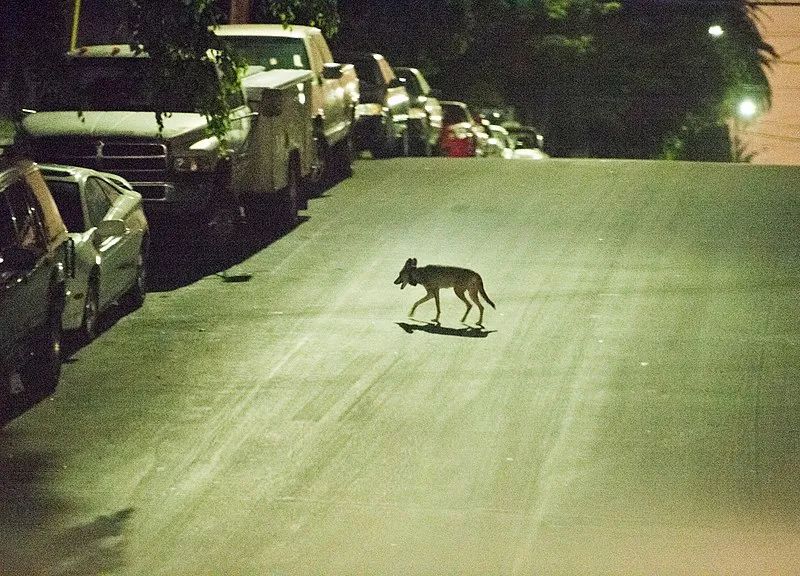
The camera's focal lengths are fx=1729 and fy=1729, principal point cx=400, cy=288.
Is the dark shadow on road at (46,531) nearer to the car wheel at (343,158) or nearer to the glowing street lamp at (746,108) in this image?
the car wheel at (343,158)

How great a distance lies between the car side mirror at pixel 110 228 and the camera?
14.2m

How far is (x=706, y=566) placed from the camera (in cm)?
854

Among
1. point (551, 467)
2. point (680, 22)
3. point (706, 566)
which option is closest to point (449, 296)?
point (551, 467)

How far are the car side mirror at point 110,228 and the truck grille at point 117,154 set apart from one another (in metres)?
4.11

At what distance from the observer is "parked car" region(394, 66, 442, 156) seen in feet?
106

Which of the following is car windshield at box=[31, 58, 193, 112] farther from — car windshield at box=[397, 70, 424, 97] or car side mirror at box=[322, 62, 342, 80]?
car windshield at box=[397, 70, 424, 97]

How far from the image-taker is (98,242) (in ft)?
47.4

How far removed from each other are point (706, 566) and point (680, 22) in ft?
173

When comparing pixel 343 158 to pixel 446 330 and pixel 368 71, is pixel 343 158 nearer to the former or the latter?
pixel 368 71

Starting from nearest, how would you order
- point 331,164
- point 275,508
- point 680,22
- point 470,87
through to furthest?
point 275,508 < point 331,164 < point 470,87 < point 680,22

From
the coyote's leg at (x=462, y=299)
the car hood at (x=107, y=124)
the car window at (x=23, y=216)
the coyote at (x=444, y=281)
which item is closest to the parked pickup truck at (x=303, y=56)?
the car hood at (x=107, y=124)

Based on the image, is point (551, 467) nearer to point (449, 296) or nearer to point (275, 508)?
point (275, 508)

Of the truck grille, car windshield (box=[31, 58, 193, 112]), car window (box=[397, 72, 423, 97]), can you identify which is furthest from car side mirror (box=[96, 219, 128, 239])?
car window (box=[397, 72, 423, 97])

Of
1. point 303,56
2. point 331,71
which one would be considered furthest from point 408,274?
point 331,71
